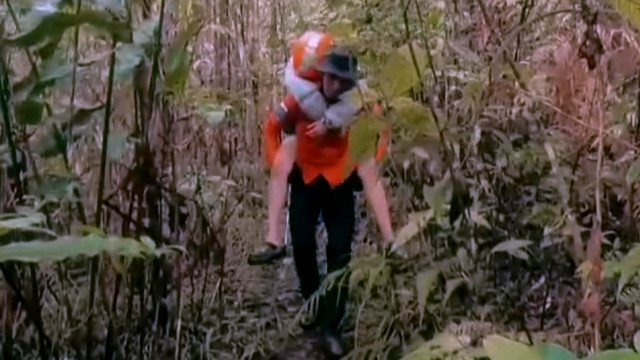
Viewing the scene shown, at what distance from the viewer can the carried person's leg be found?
9.07 feet

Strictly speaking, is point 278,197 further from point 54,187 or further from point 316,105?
point 54,187

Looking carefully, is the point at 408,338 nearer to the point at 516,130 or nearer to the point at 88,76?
the point at 516,130

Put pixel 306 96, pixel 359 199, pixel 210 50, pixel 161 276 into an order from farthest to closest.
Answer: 1. pixel 359 199
2. pixel 210 50
3. pixel 306 96
4. pixel 161 276

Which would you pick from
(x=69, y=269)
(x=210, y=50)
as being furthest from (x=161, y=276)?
(x=210, y=50)

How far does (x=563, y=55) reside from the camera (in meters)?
1.83

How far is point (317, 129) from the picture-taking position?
260 centimetres

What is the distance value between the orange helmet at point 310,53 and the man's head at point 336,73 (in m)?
0.02

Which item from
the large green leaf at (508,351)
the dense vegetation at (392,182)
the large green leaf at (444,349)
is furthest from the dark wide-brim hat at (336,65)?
the large green leaf at (508,351)

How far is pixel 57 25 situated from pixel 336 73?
89cm

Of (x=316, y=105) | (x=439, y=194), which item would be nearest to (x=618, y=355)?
(x=439, y=194)

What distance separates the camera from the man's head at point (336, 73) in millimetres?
2143

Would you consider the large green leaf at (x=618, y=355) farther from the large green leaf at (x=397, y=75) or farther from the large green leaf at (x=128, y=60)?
the large green leaf at (x=128, y=60)

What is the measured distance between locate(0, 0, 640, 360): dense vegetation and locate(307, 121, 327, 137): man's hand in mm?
239

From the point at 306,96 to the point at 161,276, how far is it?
61cm
